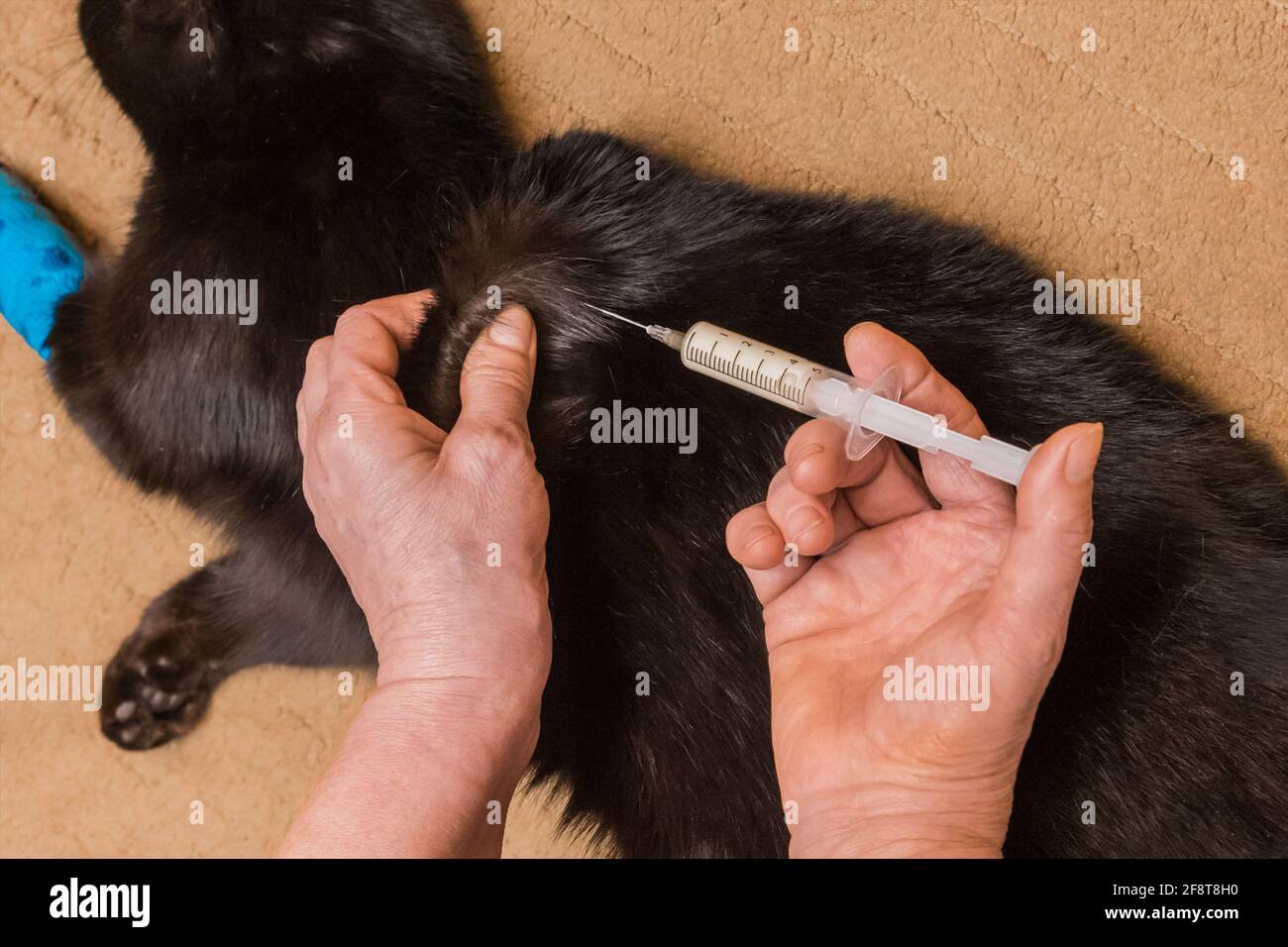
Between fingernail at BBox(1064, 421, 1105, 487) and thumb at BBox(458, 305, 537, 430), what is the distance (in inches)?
17.5

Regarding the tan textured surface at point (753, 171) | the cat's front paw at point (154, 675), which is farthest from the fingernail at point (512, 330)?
the cat's front paw at point (154, 675)

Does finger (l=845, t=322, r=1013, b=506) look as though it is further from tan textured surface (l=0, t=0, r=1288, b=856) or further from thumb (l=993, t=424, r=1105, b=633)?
tan textured surface (l=0, t=0, r=1288, b=856)

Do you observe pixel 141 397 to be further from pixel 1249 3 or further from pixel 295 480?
pixel 1249 3

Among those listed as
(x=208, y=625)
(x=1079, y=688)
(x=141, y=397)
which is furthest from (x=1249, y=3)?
(x=208, y=625)

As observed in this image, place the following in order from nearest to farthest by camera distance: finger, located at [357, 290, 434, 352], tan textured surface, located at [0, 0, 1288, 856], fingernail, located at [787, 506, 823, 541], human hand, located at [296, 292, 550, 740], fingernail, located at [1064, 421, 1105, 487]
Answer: fingernail, located at [1064, 421, 1105, 487]
fingernail, located at [787, 506, 823, 541]
human hand, located at [296, 292, 550, 740]
finger, located at [357, 290, 434, 352]
tan textured surface, located at [0, 0, 1288, 856]

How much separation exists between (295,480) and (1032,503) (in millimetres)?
708

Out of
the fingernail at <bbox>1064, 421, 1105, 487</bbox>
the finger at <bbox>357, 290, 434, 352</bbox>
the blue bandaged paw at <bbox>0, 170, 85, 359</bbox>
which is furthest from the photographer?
the blue bandaged paw at <bbox>0, 170, 85, 359</bbox>

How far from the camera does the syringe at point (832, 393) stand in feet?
2.37

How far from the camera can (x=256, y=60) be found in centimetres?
104

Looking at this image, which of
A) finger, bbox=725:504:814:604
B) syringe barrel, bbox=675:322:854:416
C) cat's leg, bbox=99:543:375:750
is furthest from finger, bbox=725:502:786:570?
cat's leg, bbox=99:543:375:750

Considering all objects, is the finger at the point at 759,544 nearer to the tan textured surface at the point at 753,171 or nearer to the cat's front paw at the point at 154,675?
the tan textured surface at the point at 753,171

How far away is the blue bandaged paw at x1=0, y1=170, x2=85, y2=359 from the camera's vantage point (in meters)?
1.21
